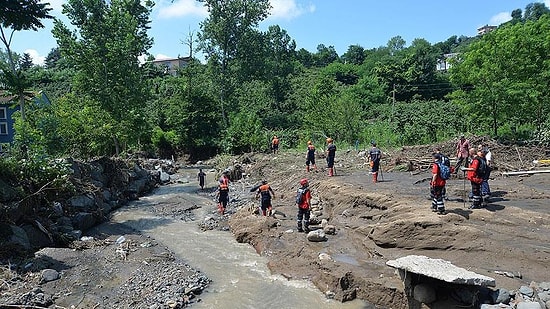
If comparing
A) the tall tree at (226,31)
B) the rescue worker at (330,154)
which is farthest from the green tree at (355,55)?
the rescue worker at (330,154)

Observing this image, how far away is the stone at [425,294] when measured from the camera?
28.3ft

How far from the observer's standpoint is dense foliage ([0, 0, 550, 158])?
25531 mm

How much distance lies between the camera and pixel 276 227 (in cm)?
1503

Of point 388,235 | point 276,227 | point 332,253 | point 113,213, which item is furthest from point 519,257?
point 113,213

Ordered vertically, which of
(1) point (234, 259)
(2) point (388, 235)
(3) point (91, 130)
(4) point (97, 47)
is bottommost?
(1) point (234, 259)

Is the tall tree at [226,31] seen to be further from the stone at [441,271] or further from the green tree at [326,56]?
the green tree at [326,56]

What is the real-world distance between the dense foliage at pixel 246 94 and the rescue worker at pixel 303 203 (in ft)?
36.6

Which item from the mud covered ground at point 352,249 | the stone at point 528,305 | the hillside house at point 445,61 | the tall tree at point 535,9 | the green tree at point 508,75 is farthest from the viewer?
the tall tree at point 535,9

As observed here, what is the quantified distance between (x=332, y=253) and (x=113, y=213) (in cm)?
1277

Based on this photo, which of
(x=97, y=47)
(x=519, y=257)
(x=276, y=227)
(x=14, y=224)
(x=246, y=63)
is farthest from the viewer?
(x=246, y=63)

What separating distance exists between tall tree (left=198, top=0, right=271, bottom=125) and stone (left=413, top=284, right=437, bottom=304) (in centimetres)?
3866

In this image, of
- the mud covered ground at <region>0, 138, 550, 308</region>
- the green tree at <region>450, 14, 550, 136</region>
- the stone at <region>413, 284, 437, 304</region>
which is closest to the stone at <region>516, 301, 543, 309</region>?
the mud covered ground at <region>0, 138, 550, 308</region>

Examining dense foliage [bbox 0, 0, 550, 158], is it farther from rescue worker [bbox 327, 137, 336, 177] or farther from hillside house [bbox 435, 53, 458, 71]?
rescue worker [bbox 327, 137, 336, 177]

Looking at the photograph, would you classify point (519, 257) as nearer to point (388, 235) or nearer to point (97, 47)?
point (388, 235)
